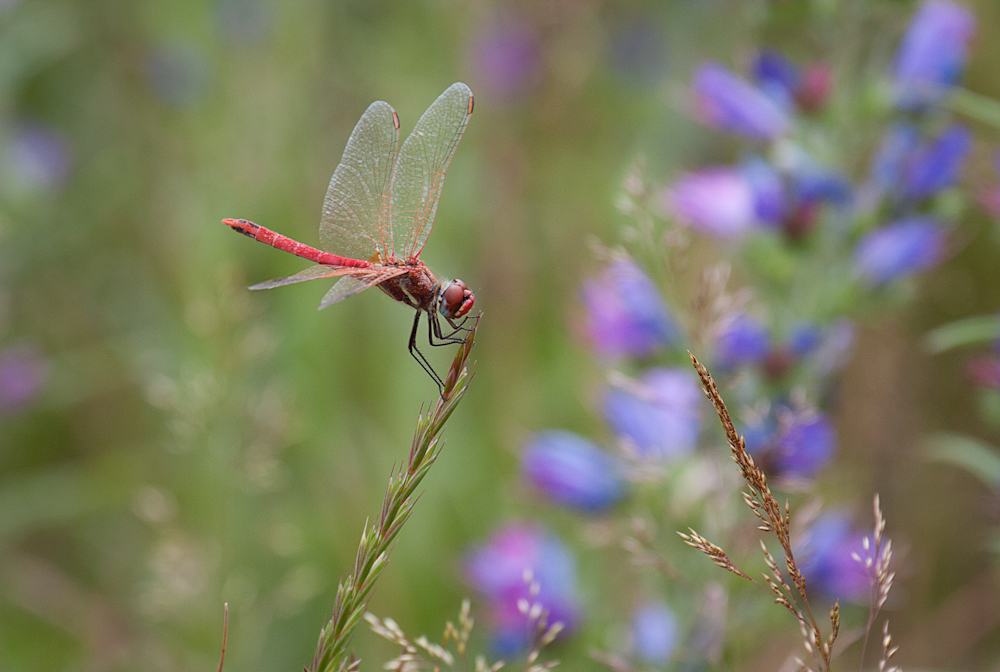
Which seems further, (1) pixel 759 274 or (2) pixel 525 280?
(2) pixel 525 280

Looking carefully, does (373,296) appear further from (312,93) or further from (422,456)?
(422,456)

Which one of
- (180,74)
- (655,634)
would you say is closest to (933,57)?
(655,634)

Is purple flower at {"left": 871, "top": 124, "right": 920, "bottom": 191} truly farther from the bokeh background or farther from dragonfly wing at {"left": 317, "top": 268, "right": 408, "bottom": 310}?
dragonfly wing at {"left": 317, "top": 268, "right": 408, "bottom": 310}

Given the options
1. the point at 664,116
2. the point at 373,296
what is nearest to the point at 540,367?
the point at 373,296

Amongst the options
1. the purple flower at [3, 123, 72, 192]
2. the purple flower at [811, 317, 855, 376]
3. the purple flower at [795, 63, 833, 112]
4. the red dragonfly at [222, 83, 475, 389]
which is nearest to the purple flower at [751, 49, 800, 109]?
the purple flower at [795, 63, 833, 112]

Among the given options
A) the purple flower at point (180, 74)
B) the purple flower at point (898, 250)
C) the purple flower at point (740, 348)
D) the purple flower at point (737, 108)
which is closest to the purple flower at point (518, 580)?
the purple flower at point (740, 348)

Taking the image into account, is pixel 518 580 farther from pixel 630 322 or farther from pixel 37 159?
pixel 37 159
